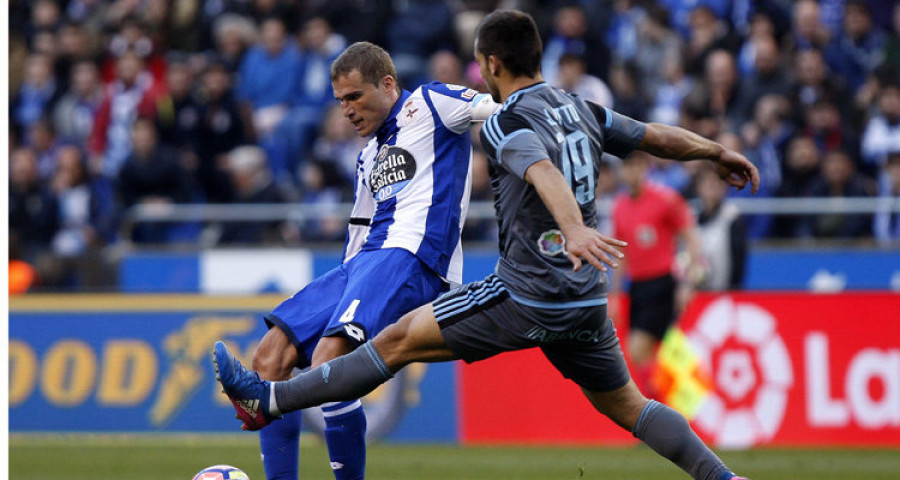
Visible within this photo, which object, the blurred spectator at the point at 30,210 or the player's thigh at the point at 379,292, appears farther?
the blurred spectator at the point at 30,210

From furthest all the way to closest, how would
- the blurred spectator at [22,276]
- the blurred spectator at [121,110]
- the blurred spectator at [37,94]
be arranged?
the blurred spectator at [37,94] < the blurred spectator at [121,110] < the blurred spectator at [22,276]

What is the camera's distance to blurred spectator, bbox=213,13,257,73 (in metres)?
17.3

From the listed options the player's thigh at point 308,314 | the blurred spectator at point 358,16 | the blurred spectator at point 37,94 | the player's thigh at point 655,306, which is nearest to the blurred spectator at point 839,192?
the player's thigh at point 655,306

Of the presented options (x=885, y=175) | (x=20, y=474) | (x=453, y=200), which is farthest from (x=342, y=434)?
(x=885, y=175)

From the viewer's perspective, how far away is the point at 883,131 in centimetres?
1394

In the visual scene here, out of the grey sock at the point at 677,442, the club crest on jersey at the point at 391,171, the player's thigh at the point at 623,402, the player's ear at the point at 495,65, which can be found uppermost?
the player's ear at the point at 495,65

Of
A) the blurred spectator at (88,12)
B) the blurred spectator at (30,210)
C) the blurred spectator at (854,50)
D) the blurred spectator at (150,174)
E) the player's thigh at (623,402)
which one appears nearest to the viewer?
the player's thigh at (623,402)

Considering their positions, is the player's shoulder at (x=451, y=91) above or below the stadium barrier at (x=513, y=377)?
above

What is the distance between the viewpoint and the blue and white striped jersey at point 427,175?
6910mm

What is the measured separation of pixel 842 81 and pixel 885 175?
138 centimetres

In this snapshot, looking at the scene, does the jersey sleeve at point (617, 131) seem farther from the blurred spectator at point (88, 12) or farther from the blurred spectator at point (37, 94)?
the blurred spectator at point (88, 12)

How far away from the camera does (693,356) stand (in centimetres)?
1195

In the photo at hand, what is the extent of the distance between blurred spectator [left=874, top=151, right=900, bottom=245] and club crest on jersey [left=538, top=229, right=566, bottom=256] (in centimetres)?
827

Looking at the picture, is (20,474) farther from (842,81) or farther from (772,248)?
(842,81)
